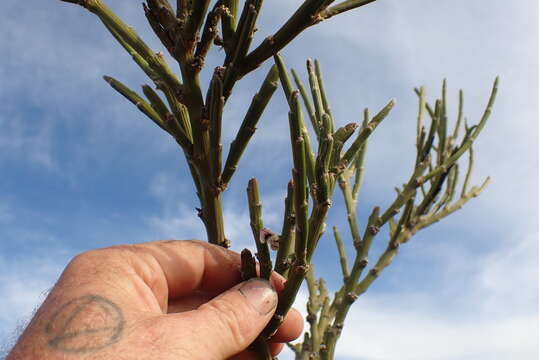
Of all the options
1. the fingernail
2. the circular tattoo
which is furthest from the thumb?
the circular tattoo

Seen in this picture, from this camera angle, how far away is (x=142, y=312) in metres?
1.12

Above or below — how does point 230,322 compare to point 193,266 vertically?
below

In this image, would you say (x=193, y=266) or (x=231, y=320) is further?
(x=193, y=266)

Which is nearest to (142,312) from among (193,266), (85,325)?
(85,325)

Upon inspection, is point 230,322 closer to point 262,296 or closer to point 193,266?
point 262,296

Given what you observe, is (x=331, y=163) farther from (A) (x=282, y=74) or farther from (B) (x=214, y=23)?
(B) (x=214, y=23)

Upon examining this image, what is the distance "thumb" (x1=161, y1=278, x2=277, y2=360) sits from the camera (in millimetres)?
1089

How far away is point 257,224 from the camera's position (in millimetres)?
1149

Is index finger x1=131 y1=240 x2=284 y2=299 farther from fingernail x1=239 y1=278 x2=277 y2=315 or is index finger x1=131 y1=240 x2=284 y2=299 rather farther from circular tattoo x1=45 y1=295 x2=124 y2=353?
circular tattoo x1=45 y1=295 x2=124 y2=353

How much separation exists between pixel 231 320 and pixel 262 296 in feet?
0.30

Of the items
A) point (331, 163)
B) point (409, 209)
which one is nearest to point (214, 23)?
point (331, 163)

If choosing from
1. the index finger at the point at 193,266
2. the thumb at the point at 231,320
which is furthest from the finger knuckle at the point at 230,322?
the index finger at the point at 193,266

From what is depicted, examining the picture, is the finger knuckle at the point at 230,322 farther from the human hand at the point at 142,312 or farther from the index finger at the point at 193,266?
the index finger at the point at 193,266

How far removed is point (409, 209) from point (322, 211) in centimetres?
132
